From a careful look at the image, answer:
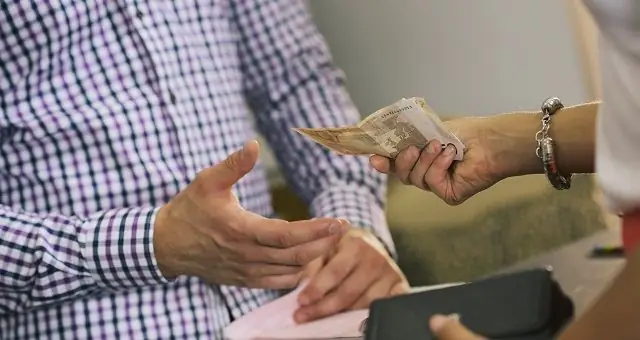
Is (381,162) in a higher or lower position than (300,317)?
higher

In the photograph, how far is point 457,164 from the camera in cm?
92

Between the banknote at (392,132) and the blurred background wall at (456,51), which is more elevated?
the banknote at (392,132)

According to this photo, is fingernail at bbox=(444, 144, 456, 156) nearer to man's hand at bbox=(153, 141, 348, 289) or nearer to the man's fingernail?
man's hand at bbox=(153, 141, 348, 289)

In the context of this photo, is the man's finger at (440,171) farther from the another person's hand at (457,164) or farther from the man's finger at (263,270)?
the man's finger at (263,270)

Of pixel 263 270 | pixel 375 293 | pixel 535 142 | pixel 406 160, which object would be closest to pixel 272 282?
pixel 263 270

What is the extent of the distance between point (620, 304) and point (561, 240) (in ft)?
3.54

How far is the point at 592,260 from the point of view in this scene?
Result: 1.14 m

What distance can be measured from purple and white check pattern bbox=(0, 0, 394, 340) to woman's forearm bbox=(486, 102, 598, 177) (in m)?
0.40

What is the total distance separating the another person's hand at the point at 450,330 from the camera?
24.5 inches

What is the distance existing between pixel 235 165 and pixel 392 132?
19 cm

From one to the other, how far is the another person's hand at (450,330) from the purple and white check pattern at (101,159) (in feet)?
1.55

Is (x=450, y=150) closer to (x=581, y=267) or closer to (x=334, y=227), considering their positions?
(x=334, y=227)

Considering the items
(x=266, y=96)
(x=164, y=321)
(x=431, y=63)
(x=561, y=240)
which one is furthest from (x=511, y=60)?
(x=164, y=321)

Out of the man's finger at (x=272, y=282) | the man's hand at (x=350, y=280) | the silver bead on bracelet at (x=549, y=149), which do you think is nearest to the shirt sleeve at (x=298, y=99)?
the man's hand at (x=350, y=280)
